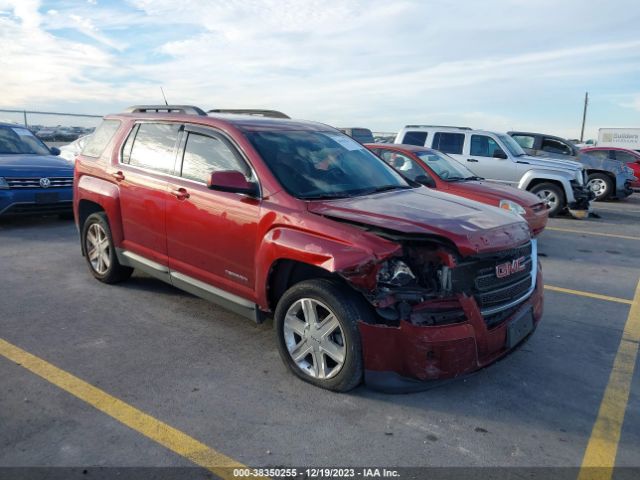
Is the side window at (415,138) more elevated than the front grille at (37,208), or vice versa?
the side window at (415,138)

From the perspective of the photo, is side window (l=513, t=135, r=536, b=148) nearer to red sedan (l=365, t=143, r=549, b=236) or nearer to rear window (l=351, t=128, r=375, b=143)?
rear window (l=351, t=128, r=375, b=143)

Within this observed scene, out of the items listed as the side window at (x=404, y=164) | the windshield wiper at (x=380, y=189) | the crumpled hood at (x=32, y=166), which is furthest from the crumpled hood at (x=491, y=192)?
the crumpled hood at (x=32, y=166)

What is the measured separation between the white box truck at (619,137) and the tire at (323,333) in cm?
4089

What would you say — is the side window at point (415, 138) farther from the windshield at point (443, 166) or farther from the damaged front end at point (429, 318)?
the damaged front end at point (429, 318)

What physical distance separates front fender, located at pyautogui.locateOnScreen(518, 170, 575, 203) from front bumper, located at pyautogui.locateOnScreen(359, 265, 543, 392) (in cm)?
905

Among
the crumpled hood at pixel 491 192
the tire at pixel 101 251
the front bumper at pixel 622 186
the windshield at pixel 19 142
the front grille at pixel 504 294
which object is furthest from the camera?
the front bumper at pixel 622 186

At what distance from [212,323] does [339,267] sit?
188 centimetres

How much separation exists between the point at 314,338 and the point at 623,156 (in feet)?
55.6

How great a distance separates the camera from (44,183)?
8.55 metres

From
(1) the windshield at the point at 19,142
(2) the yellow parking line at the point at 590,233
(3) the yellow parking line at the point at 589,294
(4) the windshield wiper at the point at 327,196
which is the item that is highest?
(1) the windshield at the point at 19,142

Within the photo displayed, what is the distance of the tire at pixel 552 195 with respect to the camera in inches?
448

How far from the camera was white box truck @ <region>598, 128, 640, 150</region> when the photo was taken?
38.5 meters

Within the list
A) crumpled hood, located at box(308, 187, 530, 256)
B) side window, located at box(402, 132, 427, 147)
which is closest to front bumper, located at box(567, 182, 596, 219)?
side window, located at box(402, 132, 427, 147)

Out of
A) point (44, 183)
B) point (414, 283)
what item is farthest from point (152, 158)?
point (44, 183)
